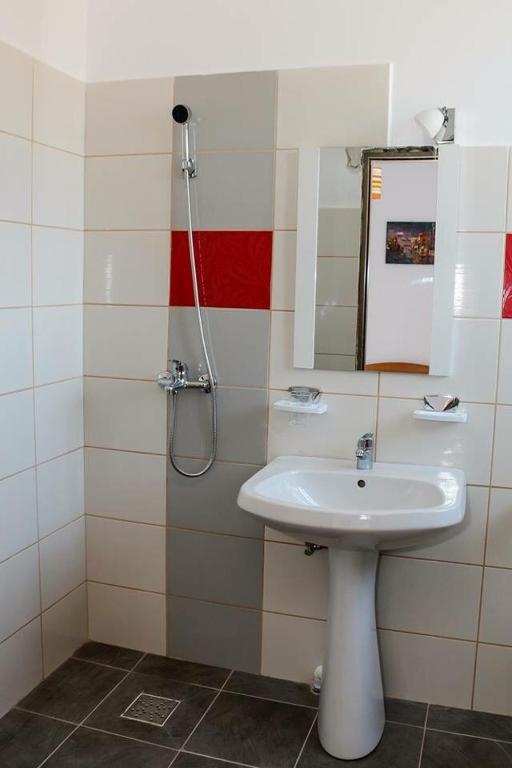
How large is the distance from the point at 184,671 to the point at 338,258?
1.46 m

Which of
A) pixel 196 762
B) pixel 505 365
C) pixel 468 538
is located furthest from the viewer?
pixel 468 538

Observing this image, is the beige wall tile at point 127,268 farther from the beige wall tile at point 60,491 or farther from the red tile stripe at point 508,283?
the red tile stripe at point 508,283

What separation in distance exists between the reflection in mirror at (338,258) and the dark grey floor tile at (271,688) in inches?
41.3

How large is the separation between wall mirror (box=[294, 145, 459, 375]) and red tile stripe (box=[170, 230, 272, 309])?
0.13m

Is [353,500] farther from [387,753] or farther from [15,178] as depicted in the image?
[15,178]

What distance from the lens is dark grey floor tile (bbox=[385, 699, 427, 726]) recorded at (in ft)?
7.54

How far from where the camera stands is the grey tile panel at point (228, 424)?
2.42m

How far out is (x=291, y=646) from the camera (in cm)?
249

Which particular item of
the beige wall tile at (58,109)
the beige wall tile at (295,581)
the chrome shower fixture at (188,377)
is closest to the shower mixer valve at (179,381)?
the chrome shower fixture at (188,377)

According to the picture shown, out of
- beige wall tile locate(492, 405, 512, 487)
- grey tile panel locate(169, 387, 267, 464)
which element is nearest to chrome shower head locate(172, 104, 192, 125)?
grey tile panel locate(169, 387, 267, 464)

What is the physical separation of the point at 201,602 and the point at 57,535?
1.75 ft

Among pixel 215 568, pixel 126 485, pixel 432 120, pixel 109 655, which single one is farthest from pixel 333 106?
pixel 109 655

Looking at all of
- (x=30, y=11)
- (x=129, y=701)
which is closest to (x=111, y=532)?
(x=129, y=701)

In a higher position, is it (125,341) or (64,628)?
(125,341)
